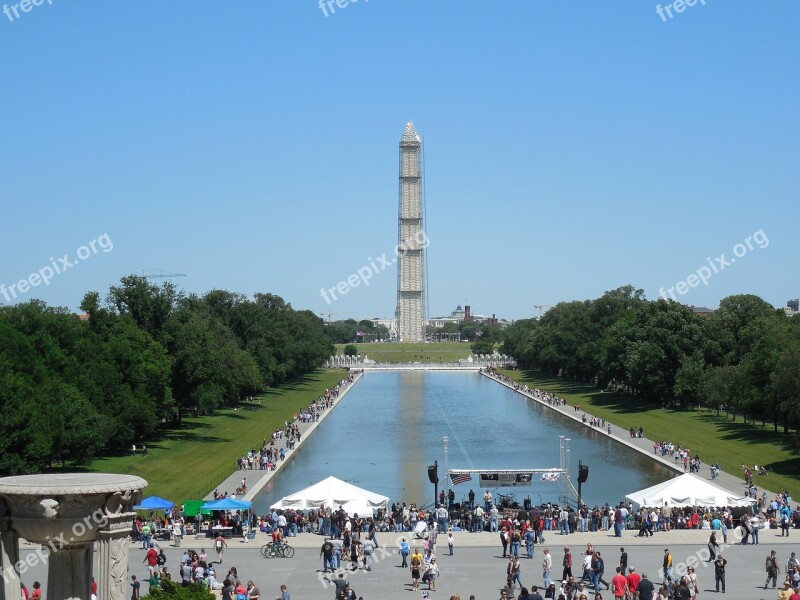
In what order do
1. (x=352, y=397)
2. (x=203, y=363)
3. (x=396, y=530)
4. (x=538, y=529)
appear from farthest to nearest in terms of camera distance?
(x=352, y=397) → (x=203, y=363) → (x=396, y=530) → (x=538, y=529)

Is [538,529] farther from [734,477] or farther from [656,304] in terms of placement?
[656,304]

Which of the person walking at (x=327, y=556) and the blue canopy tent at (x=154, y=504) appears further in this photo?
the blue canopy tent at (x=154, y=504)

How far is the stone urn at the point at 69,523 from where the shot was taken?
11992mm

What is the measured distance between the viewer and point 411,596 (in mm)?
23938

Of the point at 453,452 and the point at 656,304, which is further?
the point at 656,304

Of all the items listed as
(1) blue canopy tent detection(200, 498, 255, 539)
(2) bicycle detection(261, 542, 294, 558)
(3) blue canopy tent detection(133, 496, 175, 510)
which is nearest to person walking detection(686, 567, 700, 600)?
(2) bicycle detection(261, 542, 294, 558)

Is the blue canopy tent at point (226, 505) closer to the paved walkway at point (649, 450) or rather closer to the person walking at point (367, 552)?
the person walking at point (367, 552)

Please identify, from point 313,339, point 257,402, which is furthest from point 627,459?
point 313,339

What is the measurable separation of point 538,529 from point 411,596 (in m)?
7.47

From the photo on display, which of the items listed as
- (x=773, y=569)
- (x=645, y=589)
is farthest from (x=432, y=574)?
(x=773, y=569)

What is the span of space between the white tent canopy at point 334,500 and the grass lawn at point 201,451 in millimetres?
7335

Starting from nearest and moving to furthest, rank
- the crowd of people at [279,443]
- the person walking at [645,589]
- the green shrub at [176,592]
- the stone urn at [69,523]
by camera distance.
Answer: the stone urn at [69,523] < the green shrub at [176,592] < the person walking at [645,589] < the crowd of people at [279,443]

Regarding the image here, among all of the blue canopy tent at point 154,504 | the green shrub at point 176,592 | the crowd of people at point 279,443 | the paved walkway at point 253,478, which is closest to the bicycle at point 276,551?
the blue canopy tent at point 154,504

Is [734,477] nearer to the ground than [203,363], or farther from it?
nearer to the ground
